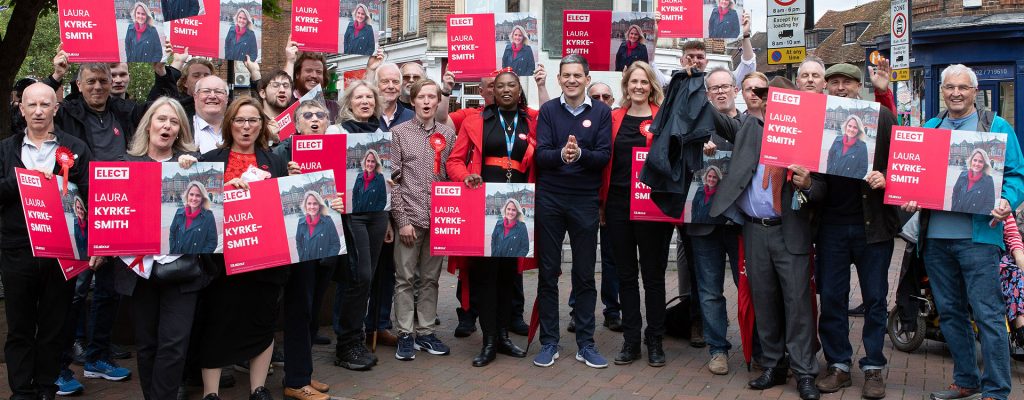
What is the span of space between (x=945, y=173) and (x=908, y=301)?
1.85m

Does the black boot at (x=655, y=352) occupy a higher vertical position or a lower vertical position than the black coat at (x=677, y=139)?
lower

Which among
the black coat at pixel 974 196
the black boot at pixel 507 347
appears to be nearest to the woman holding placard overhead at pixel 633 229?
the black boot at pixel 507 347

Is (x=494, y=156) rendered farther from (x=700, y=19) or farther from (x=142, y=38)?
(x=700, y=19)

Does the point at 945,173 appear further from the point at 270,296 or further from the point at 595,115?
the point at 270,296

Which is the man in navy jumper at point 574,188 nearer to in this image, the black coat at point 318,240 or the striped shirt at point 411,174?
the striped shirt at point 411,174

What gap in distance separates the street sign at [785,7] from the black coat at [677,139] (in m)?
5.07

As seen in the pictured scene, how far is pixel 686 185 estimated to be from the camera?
7051 mm

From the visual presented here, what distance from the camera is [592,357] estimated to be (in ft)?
24.3

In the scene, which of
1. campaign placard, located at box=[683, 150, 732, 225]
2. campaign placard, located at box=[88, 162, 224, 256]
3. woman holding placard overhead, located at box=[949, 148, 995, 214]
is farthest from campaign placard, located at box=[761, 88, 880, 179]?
campaign placard, located at box=[88, 162, 224, 256]

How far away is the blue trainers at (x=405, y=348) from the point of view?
25.0 feet

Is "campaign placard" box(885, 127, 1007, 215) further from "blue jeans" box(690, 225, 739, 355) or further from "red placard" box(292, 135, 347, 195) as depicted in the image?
"red placard" box(292, 135, 347, 195)

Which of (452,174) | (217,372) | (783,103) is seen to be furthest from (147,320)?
(783,103)

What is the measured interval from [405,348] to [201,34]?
287cm

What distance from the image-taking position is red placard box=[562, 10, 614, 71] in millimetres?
9141
